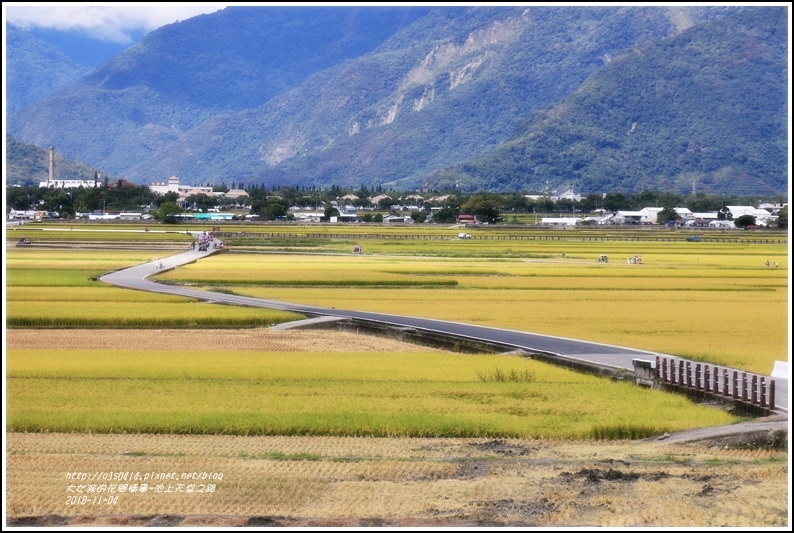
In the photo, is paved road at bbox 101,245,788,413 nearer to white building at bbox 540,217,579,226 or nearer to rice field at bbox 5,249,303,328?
rice field at bbox 5,249,303,328

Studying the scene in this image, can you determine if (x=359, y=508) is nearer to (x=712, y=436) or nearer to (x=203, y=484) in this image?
(x=203, y=484)

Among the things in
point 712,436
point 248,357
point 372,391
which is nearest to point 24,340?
point 248,357

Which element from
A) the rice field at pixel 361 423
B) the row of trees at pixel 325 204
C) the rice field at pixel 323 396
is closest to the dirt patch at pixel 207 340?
the rice field at pixel 361 423

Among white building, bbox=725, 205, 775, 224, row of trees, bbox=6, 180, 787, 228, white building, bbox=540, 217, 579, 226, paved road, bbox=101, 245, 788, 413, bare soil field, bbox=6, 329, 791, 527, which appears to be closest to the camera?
bare soil field, bbox=6, 329, 791, 527

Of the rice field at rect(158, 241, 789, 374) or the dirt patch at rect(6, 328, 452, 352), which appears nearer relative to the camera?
the dirt patch at rect(6, 328, 452, 352)

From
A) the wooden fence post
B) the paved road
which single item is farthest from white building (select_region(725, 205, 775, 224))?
the wooden fence post

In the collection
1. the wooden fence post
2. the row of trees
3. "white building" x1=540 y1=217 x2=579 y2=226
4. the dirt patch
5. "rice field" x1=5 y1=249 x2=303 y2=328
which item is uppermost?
the row of trees

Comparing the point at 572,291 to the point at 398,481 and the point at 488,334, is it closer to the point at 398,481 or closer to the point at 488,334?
the point at 488,334

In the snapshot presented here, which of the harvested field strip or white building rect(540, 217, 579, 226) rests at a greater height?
the harvested field strip
